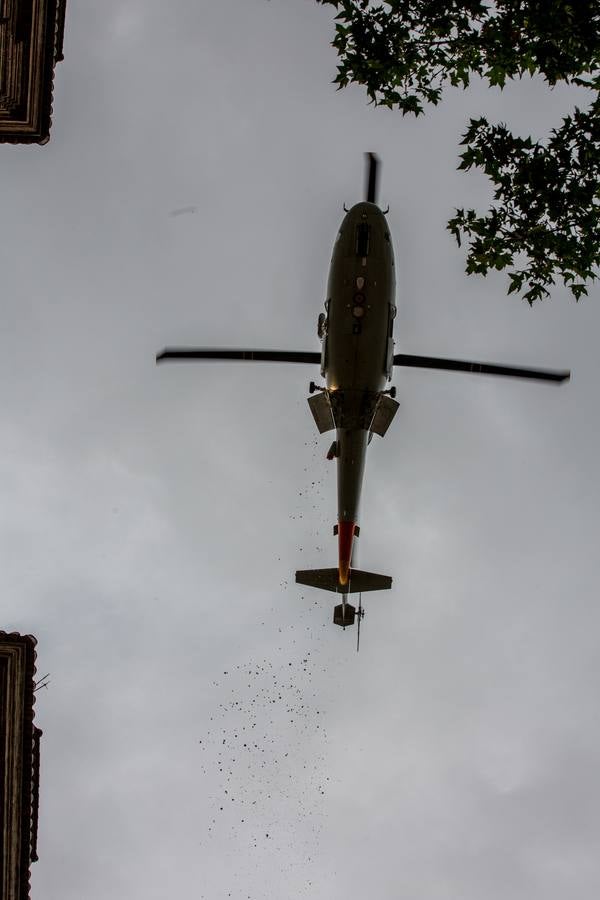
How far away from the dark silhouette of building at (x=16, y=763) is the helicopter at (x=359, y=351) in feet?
23.4

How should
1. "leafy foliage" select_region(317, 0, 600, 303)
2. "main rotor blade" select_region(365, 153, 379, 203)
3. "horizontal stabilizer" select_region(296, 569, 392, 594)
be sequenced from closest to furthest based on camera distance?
"leafy foliage" select_region(317, 0, 600, 303) → "main rotor blade" select_region(365, 153, 379, 203) → "horizontal stabilizer" select_region(296, 569, 392, 594)

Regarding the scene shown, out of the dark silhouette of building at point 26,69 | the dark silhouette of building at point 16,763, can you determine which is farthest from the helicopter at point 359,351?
the dark silhouette of building at point 16,763

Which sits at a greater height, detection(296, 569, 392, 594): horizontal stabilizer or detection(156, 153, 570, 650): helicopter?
detection(156, 153, 570, 650): helicopter

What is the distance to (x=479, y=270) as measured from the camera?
11883mm

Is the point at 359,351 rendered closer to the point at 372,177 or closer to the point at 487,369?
the point at 487,369

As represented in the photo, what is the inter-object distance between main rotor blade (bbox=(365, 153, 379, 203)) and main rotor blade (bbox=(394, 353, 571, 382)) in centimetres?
420

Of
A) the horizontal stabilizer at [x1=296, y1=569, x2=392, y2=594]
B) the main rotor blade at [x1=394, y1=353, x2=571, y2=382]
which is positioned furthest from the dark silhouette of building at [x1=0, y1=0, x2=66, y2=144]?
the horizontal stabilizer at [x1=296, y1=569, x2=392, y2=594]

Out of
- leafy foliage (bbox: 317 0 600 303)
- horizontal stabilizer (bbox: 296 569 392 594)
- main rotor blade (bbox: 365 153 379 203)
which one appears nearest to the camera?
leafy foliage (bbox: 317 0 600 303)

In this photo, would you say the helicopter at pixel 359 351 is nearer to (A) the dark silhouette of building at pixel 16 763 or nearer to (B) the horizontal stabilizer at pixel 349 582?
(B) the horizontal stabilizer at pixel 349 582

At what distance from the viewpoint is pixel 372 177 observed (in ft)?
56.0

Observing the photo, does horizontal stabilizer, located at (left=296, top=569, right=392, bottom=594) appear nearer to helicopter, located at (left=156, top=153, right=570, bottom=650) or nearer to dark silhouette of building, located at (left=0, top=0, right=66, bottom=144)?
helicopter, located at (left=156, top=153, right=570, bottom=650)

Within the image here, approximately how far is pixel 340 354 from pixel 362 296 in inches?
55.1

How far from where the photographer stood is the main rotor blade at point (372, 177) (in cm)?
1681

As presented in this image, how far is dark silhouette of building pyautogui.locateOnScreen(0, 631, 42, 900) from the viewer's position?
1348 cm
